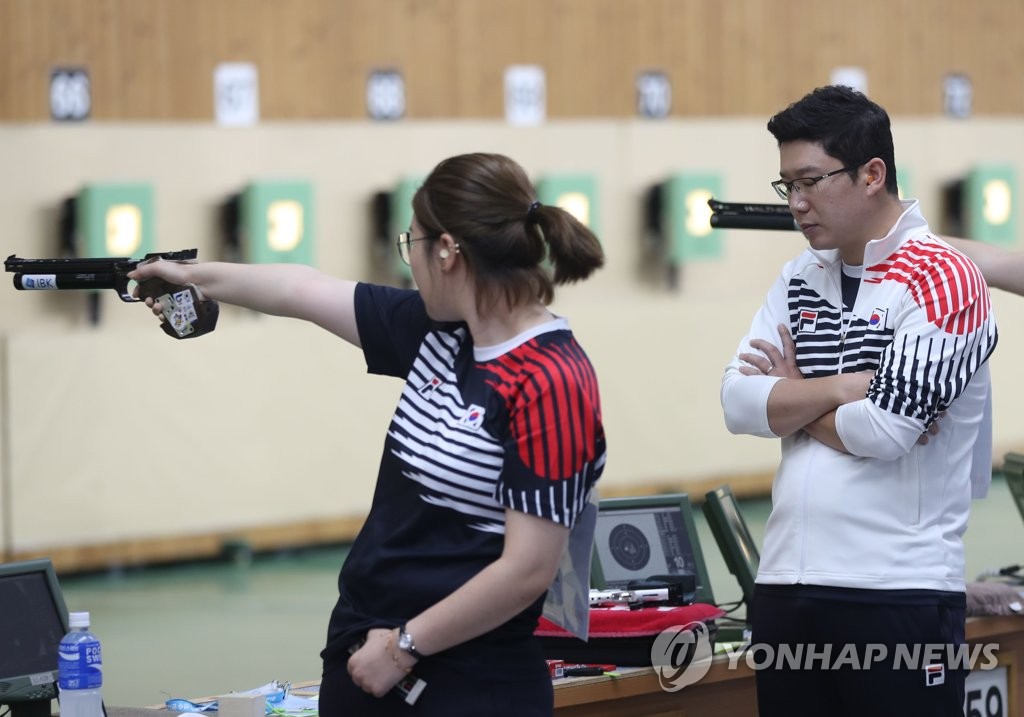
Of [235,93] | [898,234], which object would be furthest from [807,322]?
[235,93]

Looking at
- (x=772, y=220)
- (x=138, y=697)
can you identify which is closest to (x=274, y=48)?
(x=138, y=697)

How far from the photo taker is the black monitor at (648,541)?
2.77 metres

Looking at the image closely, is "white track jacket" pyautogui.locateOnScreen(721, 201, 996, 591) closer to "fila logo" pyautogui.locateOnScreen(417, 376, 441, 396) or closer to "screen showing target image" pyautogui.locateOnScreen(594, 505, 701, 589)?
"fila logo" pyautogui.locateOnScreen(417, 376, 441, 396)

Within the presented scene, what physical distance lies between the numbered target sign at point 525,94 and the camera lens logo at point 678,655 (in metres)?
4.35

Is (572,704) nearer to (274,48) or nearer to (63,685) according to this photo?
(63,685)

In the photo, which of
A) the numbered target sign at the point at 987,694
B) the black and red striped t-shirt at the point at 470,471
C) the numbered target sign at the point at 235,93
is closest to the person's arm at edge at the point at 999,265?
the numbered target sign at the point at 987,694

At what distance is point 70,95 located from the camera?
5672mm

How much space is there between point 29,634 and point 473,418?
97 centimetres

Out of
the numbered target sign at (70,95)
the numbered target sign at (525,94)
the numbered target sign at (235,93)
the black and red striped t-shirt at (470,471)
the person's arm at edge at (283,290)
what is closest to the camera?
the black and red striped t-shirt at (470,471)

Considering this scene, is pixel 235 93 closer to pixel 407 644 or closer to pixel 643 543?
pixel 643 543

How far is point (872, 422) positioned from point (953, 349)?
152 mm

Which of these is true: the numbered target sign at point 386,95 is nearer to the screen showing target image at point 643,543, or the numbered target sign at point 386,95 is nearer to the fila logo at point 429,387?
the screen showing target image at point 643,543

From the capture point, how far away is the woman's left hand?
1652 millimetres

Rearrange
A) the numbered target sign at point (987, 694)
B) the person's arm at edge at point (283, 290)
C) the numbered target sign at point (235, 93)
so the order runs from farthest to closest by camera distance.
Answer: the numbered target sign at point (235, 93), the numbered target sign at point (987, 694), the person's arm at edge at point (283, 290)
